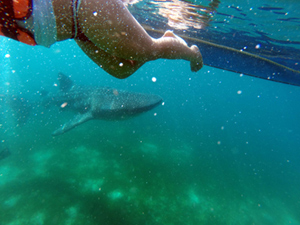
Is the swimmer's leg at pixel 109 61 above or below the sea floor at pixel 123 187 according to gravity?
above

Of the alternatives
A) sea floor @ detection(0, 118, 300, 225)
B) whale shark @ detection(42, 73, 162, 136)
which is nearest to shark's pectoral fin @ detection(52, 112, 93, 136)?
whale shark @ detection(42, 73, 162, 136)

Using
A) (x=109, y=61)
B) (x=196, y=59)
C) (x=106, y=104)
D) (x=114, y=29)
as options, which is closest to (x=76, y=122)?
(x=106, y=104)

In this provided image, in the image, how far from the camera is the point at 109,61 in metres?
1.81

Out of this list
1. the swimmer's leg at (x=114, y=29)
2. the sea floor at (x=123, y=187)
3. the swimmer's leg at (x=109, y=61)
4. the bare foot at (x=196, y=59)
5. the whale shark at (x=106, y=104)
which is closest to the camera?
the swimmer's leg at (x=114, y=29)

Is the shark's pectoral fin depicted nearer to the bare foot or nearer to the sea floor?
the sea floor

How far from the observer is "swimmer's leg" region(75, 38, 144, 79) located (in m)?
1.69

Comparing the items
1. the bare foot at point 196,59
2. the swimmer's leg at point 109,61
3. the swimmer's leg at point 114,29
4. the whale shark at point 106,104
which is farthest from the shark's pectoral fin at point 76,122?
the swimmer's leg at point 114,29

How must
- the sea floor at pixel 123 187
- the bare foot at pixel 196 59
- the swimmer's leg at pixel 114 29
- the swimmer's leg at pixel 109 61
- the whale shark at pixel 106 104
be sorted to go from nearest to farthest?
the swimmer's leg at pixel 114 29 < the swimmer's leg at pixel 109 61 < the bare foot at pixel 196 59 < the sea floor at pixel 123 187 < the whale shark at pixel 106 104

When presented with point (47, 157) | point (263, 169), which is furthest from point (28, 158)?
point (263, 169)

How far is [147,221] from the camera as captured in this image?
520 centimetres

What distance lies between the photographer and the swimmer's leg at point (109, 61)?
169 centimetres

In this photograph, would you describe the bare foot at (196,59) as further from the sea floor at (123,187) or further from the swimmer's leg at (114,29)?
the sea floor at (123,187)

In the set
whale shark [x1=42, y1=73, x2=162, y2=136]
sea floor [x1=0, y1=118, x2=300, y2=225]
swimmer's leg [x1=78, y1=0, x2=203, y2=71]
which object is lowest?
sea floor [x1=0, y1=118, x2=300, y2=225]

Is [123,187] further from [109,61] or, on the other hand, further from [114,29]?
[114,29]
